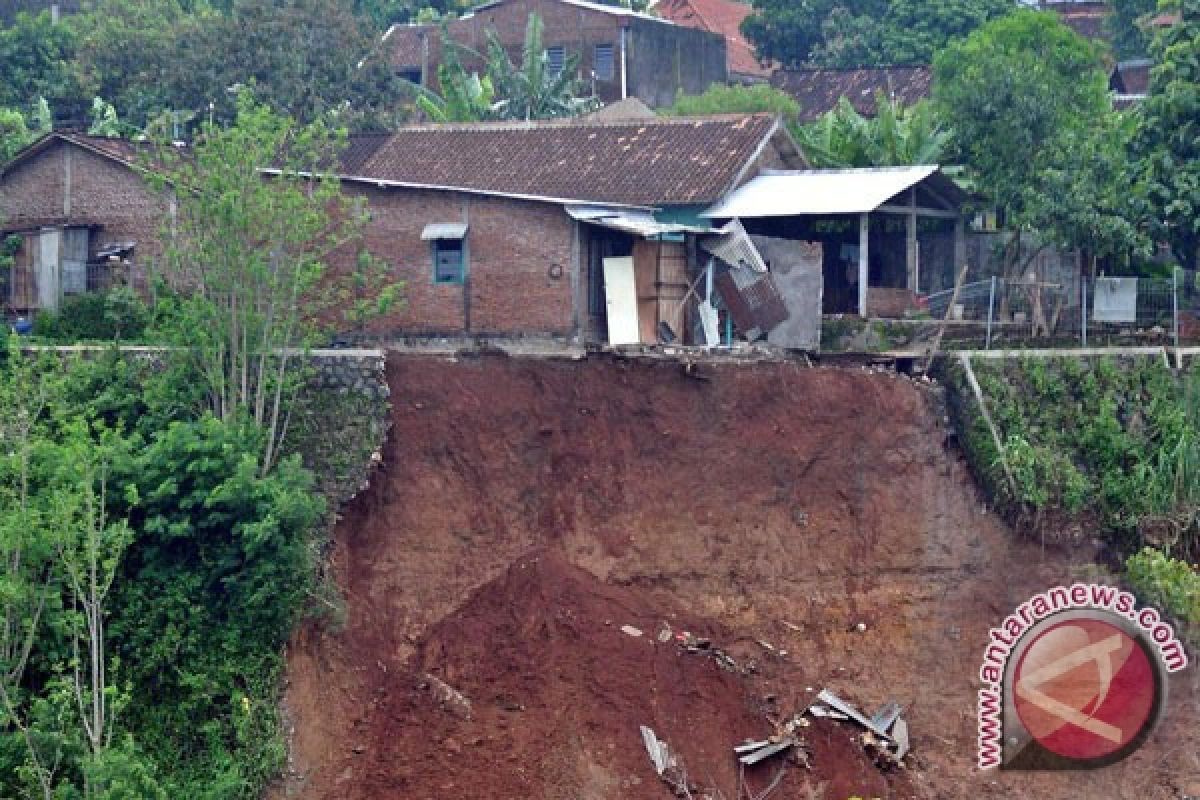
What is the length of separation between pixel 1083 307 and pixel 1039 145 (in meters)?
2.67

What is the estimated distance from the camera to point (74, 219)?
29094mm

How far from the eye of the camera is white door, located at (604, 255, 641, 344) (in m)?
27.9

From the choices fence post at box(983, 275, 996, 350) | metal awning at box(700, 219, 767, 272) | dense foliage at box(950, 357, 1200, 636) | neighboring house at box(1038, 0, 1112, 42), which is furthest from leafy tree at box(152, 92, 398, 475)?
neighboring house at box(1038, 0, 1112, 42)

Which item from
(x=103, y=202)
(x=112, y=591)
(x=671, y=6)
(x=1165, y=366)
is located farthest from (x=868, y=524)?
(x=671, y=6)

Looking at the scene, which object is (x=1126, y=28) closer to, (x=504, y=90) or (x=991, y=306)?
(x=504, y=90)

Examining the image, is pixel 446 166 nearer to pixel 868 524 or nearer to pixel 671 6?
pixel 868 524

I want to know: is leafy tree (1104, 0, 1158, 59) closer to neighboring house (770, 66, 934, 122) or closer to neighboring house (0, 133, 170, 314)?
neighboring house (770, 66, 934, 122)

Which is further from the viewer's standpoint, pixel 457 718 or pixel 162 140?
pixel 162 140

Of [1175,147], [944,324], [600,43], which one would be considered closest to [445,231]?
[944,324]

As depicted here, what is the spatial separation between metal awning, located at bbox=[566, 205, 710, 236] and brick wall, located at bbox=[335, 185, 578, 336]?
0.89 ft

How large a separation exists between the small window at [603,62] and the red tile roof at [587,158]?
1290 cm

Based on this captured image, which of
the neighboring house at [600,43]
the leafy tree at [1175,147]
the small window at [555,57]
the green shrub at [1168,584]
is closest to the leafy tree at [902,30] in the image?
the neighboring house at [600,43]

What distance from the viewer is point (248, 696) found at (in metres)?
22.7

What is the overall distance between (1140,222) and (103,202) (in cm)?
1352
